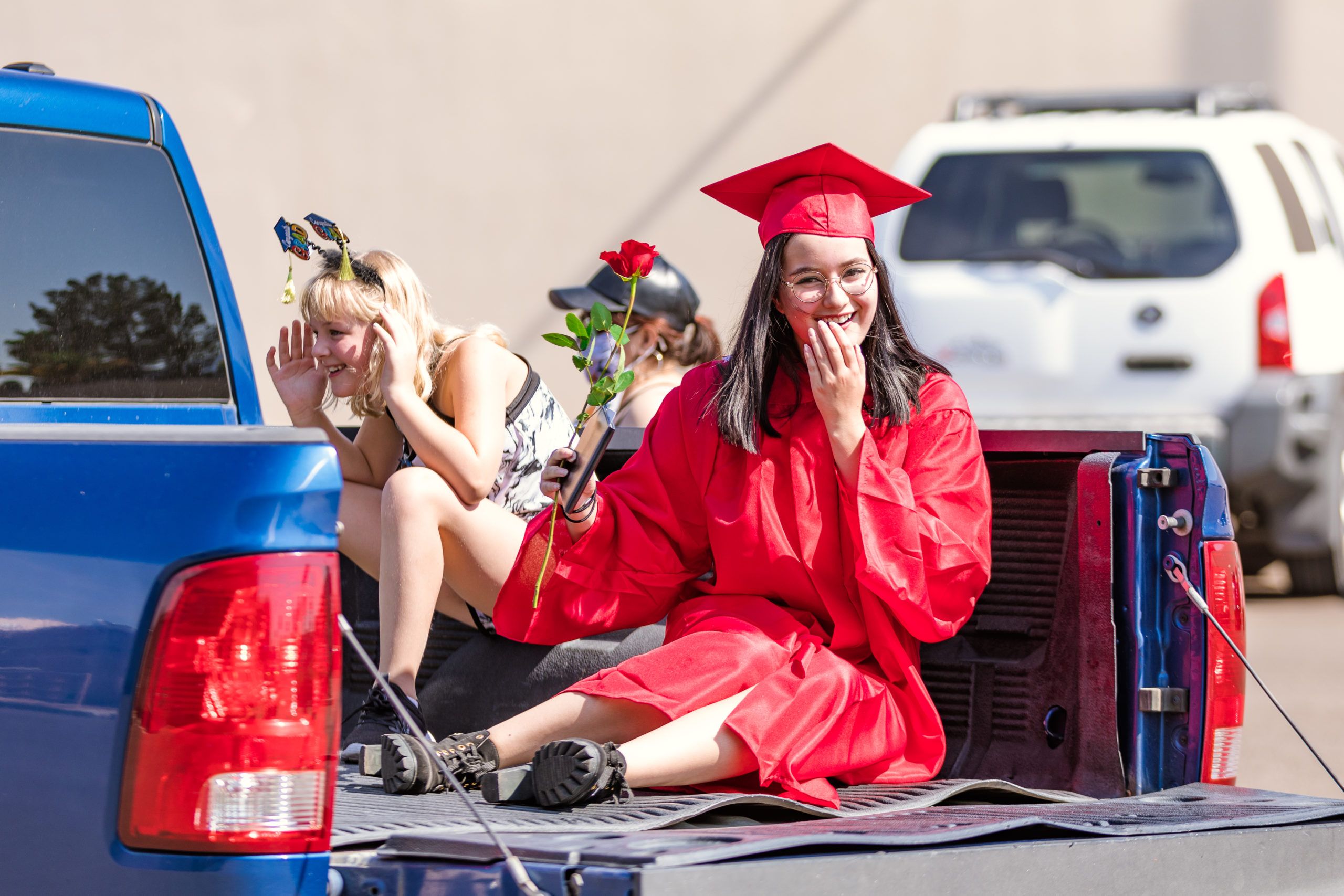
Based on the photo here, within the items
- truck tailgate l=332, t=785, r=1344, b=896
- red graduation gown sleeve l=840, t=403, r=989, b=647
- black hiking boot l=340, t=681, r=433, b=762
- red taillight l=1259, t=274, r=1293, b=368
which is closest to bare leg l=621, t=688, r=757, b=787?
truck tailgate l=332, t=785, r=1344, b=896

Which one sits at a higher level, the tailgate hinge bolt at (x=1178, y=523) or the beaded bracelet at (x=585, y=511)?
the beaded bracelet at (x=585, y=511)

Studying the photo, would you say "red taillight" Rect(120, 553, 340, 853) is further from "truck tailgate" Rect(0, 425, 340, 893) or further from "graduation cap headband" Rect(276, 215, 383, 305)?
"graduation cap headband" Rect(276, 215, 383, 305)

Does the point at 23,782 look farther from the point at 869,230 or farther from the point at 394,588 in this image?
the point at 869,230

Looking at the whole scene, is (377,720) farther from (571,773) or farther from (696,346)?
(696,346)

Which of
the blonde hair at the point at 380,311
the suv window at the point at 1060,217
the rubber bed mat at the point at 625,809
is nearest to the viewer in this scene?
the rubber bed mat at the point at 625,809

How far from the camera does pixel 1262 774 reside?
5.64 m

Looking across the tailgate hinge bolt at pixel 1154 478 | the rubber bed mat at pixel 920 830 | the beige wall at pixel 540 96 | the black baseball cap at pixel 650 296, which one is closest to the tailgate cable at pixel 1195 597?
the tailgate hinge bolt at pixel 1154 478

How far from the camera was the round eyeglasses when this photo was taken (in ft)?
10.3

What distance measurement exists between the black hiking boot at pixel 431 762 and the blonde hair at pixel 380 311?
1124mm

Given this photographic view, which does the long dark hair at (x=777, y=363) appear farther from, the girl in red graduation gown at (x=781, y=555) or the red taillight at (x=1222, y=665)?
the red taillight at (x=1222, y=665)

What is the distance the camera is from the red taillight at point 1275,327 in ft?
25.1

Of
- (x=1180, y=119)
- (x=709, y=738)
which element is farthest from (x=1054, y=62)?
(x=709, y=738)

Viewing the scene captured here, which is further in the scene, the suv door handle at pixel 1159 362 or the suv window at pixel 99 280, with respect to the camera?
the suv door handle at pixel 1159 362

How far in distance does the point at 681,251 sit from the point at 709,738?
30.7ft
